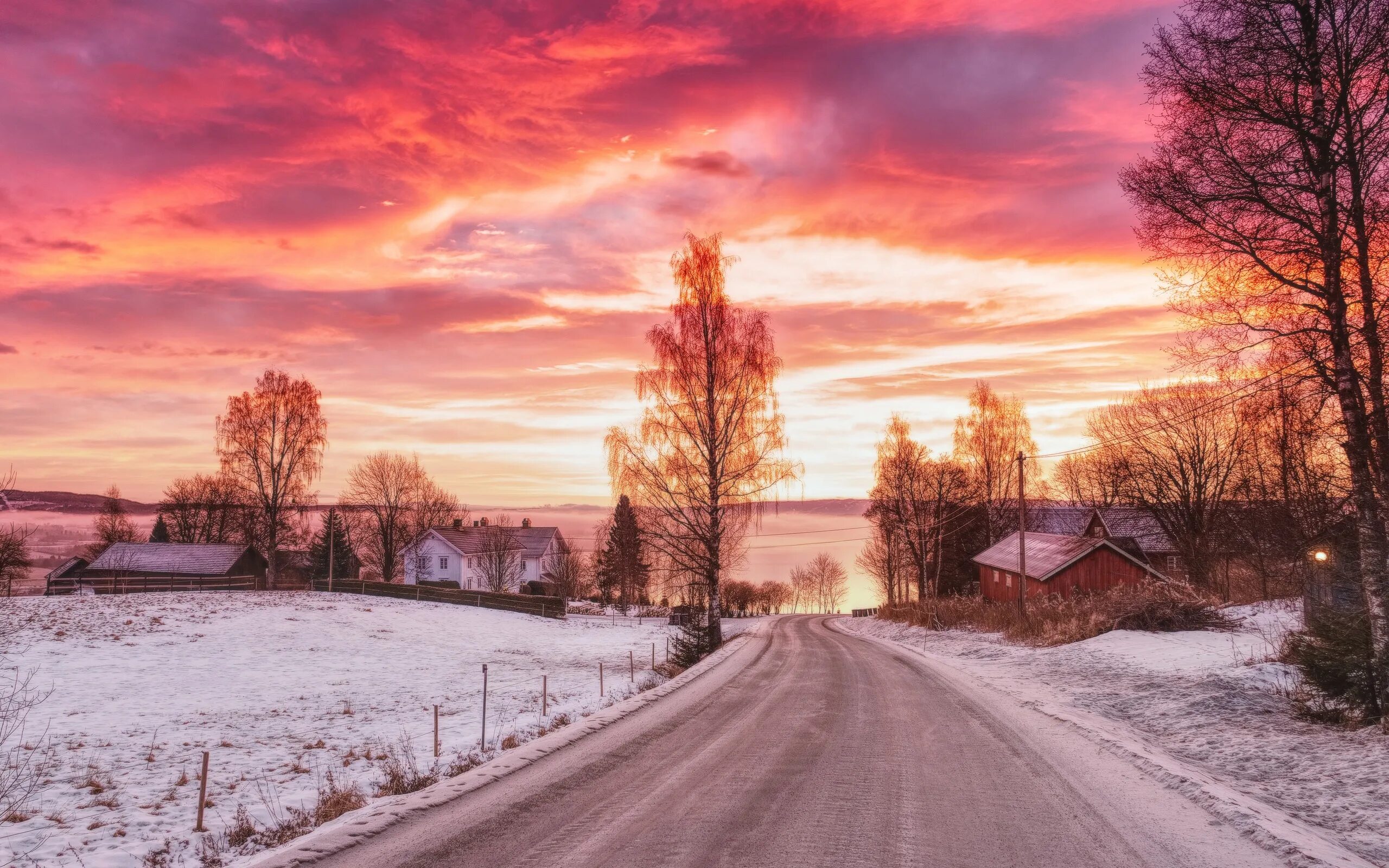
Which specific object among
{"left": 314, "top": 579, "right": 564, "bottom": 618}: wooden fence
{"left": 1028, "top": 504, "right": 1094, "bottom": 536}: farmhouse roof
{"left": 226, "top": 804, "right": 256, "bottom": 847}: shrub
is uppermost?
{"left": 1028, "top": 504, "right": 1094, "bottom": 536}: farmhouse roof

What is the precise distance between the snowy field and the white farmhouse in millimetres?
34108

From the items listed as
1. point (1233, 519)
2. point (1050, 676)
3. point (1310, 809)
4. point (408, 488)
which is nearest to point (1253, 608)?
point (1233, 519)

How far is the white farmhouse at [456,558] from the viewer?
246ft

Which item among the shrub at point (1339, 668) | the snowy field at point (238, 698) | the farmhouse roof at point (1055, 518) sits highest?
the farmhouse roof at point (1055, 518)

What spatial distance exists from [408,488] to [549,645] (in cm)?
Answer: 4005

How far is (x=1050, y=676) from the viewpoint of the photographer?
17375 mm

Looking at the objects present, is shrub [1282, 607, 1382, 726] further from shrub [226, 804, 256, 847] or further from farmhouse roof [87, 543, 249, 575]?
farmhouse roof [87, 543, 249, 575]

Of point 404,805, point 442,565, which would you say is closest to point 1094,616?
point 404,805

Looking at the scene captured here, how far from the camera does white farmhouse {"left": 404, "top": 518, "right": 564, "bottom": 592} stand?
7488cm

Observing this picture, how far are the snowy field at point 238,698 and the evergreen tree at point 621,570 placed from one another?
79.1 feet

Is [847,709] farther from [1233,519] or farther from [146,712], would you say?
[1233,519]

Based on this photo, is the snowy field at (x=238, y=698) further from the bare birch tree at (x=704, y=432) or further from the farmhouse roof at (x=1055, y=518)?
the farmhouse roof at (x=1055, y=518)

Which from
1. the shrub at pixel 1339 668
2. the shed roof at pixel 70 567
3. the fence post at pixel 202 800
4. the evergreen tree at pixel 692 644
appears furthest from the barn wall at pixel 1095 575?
the shed roof at pixel 70 567

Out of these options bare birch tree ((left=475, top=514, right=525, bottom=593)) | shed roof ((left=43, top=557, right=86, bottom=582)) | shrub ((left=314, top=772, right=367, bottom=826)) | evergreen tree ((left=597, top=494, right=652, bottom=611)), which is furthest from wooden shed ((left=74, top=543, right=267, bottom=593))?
shrub ((left=314, top=772, right=367, bottom=826))
